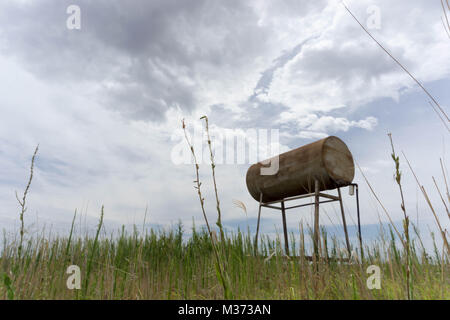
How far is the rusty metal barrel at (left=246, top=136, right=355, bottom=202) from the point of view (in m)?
6.05

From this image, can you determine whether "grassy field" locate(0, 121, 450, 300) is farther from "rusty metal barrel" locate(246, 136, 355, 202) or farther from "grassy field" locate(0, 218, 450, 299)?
"rusty metal barrel" locate(246, 136, 355, 202)

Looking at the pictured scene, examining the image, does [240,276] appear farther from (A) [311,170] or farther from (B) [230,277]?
(A) [311,170]

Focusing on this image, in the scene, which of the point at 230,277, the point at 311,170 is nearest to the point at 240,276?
the point at 230,277

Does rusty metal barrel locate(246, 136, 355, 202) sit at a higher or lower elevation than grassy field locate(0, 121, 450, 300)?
higher

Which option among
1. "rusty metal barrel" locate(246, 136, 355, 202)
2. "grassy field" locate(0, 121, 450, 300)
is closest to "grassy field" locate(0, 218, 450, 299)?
"grassy field" locate(0, 121, 450, 300)

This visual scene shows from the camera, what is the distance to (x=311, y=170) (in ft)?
20.3

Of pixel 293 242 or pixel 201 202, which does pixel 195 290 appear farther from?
pixel 201 202

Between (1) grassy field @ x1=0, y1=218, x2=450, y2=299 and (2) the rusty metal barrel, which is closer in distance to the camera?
(1) grassy field @ x1=0, y1=218, x2=450, y2=299

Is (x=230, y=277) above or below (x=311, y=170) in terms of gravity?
below

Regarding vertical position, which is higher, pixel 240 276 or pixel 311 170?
pixel 311 170

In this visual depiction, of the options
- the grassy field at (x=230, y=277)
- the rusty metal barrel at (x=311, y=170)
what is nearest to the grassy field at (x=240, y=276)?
the grassy field at (x=230, y=277)

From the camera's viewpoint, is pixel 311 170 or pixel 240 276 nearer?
pixel 240 276
